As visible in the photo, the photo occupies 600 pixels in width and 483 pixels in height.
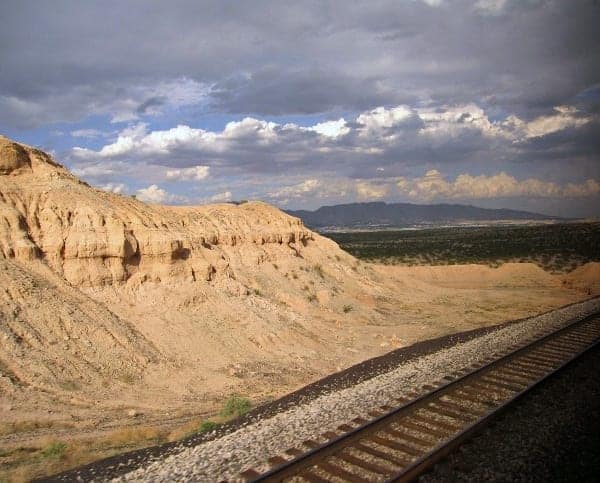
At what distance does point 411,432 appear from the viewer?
9.16 meters

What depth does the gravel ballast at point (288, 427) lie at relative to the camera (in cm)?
823

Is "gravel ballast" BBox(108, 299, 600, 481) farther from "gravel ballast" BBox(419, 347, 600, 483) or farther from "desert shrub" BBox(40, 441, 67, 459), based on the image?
"desert shrub" BBox(40, 441, 67, 459)

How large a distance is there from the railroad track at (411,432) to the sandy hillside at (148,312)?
268 inches

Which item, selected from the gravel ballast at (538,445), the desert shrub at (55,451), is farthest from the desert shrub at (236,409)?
the gravel ballast at (538,445)

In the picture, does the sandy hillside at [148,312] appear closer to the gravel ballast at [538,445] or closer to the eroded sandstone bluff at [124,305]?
the eroded sandstone bluff at [124,305]

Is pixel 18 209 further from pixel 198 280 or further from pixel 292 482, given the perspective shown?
pixel 292 482

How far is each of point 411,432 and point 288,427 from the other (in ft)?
7.92

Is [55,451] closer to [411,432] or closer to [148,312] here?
[411,432]

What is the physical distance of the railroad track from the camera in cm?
752

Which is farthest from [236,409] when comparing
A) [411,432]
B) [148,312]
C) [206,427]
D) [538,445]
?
[148,312]

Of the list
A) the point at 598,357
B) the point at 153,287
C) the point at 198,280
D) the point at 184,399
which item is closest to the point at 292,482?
the point at 184,399

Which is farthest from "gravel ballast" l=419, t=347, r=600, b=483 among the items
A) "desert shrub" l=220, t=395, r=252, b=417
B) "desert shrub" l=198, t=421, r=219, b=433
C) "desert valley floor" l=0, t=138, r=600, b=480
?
"desert valley floor" l=0, t=138, r=600, b=480

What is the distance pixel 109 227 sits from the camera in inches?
802

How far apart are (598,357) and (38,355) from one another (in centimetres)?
1661
